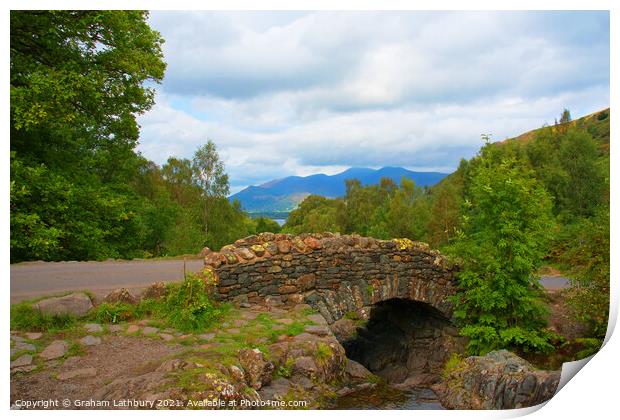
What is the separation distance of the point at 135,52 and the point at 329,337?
6.00m

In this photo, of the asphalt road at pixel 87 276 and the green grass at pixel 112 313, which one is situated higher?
the asphalt road at pixel 87 276

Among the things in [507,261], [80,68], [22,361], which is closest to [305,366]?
[22,361]

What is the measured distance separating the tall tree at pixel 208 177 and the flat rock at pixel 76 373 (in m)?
14.2

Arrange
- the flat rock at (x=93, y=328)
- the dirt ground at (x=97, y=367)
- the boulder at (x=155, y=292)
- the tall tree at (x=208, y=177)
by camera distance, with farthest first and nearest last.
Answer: the tall tree at (x=208, y=177)
the boulder at (x=155, y=292)
the flat rock at (x=93, y=328)
the dirt ground at (x=97, y=367)

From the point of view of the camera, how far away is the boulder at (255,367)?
550 centimetres

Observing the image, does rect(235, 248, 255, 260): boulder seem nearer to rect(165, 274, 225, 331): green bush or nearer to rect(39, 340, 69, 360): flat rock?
rect(165, 274, 225, 331): green bush

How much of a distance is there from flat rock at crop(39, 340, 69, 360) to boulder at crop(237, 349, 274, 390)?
2.09 m

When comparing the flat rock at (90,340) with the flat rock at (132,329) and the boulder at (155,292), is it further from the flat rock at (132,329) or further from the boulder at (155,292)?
the boulder at (155,292)

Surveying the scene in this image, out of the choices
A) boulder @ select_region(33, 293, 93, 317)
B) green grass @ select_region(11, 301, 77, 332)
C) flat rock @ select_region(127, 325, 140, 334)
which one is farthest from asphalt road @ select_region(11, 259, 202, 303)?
flat rock @ select_region(127, 325, 140, 334)

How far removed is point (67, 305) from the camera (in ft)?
21.2

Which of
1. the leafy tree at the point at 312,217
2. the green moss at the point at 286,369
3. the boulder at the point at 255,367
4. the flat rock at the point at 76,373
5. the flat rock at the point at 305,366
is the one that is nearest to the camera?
the flat rock at the point at 76,373

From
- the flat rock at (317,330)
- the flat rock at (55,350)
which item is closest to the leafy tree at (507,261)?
the flat rock at (317,330)
